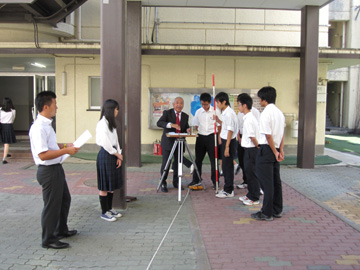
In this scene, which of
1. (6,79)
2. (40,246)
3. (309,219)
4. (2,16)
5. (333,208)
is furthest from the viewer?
(6,79)

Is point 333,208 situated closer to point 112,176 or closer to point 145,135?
point 112,176

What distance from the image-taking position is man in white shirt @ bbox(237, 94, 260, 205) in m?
5.82

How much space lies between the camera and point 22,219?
502 centimetres

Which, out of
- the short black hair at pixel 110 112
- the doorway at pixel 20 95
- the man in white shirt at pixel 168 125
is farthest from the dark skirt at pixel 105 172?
the doorway at pixel 20 95

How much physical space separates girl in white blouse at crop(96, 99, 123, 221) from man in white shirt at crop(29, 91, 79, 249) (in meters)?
0.75

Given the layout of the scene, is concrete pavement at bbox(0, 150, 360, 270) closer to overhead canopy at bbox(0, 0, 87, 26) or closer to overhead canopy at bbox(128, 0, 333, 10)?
overhead canopy at bbox(128, 0, 333, 10)

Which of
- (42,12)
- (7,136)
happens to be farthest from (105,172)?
(42,12)

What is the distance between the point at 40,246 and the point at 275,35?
10.3 m

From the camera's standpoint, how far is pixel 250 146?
5922 millimetres

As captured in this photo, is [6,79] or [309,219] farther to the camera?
[6,79]

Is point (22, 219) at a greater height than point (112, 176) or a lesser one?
lesser

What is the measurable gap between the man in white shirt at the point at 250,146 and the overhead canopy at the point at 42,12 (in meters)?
6.84

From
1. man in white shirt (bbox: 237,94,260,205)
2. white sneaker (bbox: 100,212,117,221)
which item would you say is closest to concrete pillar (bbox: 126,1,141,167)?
man in white shirt (bbox: 237,94,260,205)

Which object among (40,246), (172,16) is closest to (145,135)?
(172,16)
